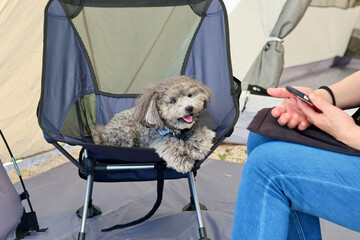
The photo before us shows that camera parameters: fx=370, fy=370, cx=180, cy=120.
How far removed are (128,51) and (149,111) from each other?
0.54m

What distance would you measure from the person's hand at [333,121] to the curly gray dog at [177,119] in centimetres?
57

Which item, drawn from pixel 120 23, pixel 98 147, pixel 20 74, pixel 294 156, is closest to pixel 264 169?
pixel 294 156

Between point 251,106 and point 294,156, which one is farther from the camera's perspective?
point 251,106

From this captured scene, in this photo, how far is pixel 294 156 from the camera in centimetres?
81

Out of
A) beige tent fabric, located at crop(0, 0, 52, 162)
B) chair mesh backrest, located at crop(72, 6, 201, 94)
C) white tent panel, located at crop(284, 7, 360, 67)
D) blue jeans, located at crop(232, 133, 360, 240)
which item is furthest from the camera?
white tent panel, located at crop(284, 7, 360, 67)

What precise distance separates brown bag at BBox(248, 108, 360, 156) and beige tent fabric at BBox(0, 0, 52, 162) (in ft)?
5.70

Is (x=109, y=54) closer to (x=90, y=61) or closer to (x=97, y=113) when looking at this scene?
(x=90, y=61)

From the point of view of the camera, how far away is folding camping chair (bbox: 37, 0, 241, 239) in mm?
1582

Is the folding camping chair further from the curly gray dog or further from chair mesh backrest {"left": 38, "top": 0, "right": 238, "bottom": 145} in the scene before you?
the curly gray dog

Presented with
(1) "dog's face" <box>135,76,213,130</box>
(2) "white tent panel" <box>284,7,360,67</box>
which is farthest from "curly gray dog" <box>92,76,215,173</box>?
(2) "white tent panel" <box>284,7,360,67</box>

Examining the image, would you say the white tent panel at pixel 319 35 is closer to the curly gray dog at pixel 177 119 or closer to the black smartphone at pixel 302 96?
the curly gray dog at pixel 177 119

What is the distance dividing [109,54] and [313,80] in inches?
70.8

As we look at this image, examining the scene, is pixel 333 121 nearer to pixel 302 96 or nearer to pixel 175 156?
pixel 302 96

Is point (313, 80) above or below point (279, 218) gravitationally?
below
